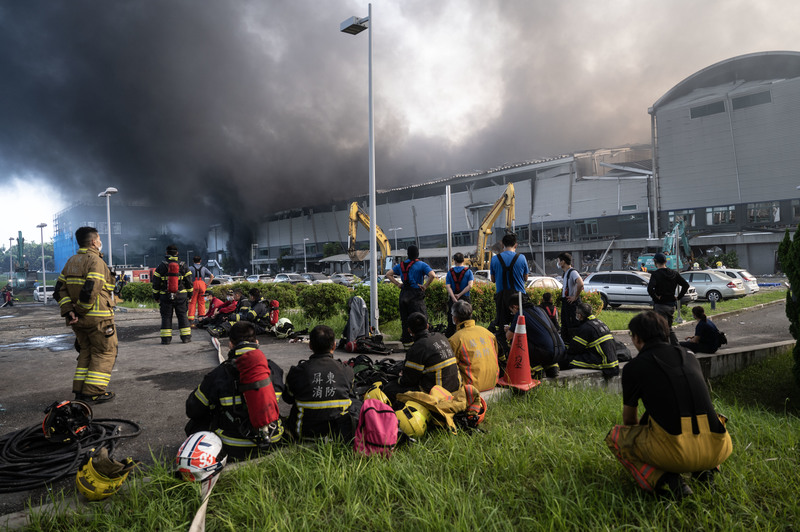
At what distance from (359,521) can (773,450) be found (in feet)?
9.70

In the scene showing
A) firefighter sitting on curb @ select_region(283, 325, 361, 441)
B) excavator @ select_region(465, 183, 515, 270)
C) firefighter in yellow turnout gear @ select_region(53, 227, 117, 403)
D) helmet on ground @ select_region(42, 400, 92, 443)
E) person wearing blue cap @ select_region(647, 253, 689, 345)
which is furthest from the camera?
excavator @ select_region(465, 183, 515, 270)

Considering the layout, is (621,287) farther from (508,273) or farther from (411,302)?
(508,273)

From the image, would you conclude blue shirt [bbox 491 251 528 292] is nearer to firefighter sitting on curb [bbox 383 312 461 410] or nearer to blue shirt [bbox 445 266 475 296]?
blue shirt [bbox 445 266 475 296]

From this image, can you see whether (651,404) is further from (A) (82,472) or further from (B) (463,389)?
(A) (82,472)

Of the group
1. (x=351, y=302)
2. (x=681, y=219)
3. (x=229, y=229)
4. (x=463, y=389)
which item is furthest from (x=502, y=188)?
(x=463, y=389)

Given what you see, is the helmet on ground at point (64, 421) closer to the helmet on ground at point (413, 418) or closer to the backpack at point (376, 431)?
the backpack at point (376, 431)

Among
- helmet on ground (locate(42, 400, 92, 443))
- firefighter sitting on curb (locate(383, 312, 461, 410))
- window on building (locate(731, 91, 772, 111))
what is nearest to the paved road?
helmet on ground (locate(42, 400, 92, 443))

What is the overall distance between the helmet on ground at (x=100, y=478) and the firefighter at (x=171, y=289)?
5756 millimetres

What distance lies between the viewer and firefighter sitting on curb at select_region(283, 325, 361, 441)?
338 cm

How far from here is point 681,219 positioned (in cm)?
4562

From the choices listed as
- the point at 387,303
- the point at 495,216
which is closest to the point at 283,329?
the point at 387,303

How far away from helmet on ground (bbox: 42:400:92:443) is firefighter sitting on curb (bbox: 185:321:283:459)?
1.27 metres

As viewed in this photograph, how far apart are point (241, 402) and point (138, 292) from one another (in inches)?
832

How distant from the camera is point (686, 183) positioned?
151 ft
